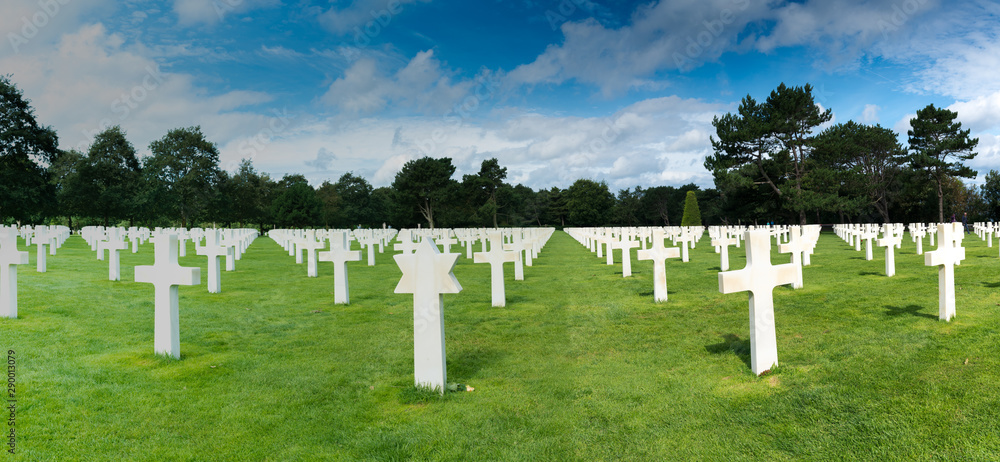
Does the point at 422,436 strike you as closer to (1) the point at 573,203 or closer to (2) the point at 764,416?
(2) the point at 764,416

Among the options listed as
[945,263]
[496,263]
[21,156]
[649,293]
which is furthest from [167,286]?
[21,156]

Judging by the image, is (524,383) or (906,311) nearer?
(524,383)

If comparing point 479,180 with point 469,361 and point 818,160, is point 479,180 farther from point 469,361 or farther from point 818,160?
point 469,361

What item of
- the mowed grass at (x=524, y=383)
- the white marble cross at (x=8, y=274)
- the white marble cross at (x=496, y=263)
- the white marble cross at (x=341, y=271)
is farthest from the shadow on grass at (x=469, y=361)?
the white marble cross at (x=8, y=274)

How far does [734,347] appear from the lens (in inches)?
212

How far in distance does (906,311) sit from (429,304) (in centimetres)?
616

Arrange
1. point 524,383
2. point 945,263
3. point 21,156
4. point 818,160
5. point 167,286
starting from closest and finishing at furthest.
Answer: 1. point 524,383
2. point 167,286
3. point 945,263
4. point 21,156
5. point 818,160

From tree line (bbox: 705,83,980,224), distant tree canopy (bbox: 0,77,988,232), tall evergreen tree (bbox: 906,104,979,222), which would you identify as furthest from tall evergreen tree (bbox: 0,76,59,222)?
tall evergreen tree (bbox: 906,104,979,222)

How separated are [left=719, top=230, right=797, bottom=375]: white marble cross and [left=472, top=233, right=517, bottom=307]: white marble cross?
476 cm

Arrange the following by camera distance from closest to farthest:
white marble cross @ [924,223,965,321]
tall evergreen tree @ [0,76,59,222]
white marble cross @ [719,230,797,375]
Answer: white marble cross @ [719,230,797,375]
white marble cross @ [924,223,965,321]
tall evergreen tree @ [0,76,59,222]

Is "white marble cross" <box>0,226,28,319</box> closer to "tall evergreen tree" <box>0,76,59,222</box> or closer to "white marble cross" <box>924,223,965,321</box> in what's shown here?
"white marble cross" <box>924,223,965,321</box>

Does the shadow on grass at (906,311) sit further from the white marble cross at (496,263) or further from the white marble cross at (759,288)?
the white marble cross at (496,263)

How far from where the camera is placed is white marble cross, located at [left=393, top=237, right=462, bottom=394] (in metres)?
4.40

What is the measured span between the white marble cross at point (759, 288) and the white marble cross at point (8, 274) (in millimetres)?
8307
